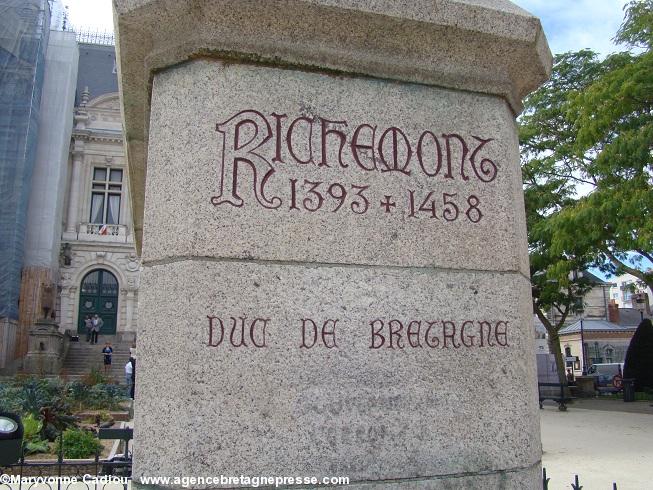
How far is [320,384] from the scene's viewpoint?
257cm

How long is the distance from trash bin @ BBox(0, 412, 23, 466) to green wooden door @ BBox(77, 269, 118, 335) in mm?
35450

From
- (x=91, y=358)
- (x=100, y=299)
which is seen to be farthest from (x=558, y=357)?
(x=100, y=299)

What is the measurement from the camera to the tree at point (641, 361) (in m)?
24.1

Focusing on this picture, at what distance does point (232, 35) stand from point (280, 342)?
1345 mm

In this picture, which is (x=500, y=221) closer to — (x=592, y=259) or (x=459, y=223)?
(x=459, y=223)

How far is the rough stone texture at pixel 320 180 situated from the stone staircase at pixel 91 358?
25.5m

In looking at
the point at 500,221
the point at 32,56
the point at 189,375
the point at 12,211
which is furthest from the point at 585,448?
the point at 32,56

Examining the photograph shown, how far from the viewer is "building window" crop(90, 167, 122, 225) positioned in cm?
3956

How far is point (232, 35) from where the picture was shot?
2.77 meters

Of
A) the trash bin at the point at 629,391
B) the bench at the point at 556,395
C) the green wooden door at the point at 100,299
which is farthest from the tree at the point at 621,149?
the green wooden door at the point at 100,299

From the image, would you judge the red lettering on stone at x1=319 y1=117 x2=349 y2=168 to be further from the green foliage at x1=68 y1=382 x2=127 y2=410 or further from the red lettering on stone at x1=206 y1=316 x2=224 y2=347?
the green foliage at x1=68 y1=382 x2=127 y2=410

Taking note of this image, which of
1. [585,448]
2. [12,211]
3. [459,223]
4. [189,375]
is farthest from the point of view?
[12,211]

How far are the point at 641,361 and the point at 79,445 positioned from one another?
71.4 feet

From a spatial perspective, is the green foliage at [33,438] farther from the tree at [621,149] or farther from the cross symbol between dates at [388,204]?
the tree at [621,149]
